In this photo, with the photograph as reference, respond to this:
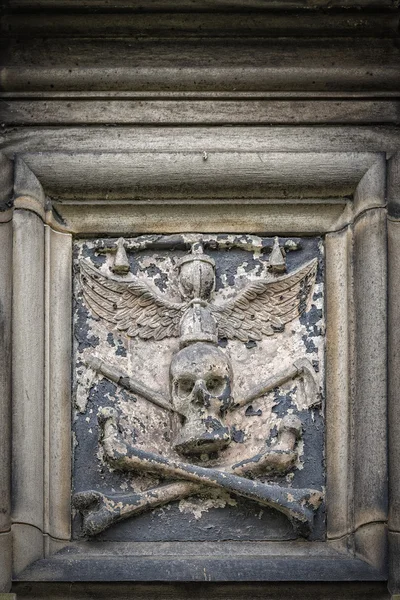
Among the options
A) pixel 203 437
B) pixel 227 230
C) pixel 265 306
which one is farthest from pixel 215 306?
pixel 203 437

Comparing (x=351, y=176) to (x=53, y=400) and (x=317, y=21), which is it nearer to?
(x=317, y=21)

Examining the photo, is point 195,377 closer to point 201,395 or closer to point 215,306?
point 201,395

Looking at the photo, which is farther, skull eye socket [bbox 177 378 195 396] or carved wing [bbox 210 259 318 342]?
carved wing [bbox 210 259 318 342]

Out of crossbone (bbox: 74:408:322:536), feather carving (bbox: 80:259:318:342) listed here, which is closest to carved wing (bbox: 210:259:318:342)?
feather carving (bbox: 80:259:318:342)

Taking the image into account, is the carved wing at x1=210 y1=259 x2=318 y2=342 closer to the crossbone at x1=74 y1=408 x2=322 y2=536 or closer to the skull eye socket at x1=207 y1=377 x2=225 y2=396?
the skull eye socket at x1=207 y1=377 x2=225 y2=396

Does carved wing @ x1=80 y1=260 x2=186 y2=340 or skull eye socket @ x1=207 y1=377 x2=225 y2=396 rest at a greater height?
carved wing @ x1=80 y1=260 x2=186 y2=340

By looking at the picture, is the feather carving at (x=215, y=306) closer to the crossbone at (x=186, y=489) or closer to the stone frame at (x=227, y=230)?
the stone frame at (x=227, y=230)

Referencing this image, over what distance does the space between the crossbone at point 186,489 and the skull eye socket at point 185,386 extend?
0.25m

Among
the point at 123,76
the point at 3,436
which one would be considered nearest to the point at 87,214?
the point at 123,76

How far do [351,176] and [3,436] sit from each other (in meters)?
1.62

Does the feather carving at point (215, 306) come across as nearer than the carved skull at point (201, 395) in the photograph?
No

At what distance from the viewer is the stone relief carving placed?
5.67 m

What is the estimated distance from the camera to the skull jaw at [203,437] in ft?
18.6

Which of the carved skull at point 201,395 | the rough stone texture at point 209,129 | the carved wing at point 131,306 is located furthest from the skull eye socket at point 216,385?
the rough stone texture at point 209,129
